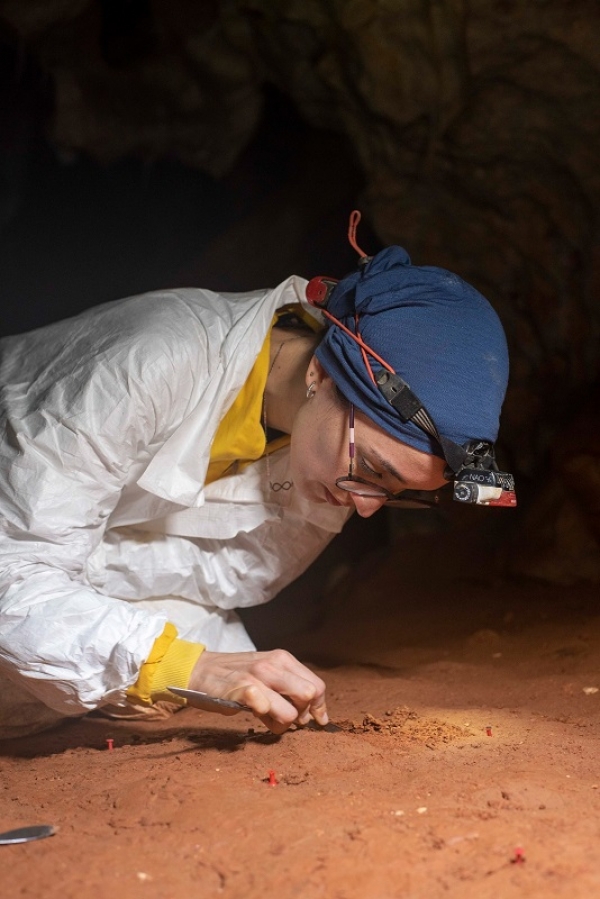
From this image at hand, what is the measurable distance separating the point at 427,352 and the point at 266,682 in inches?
35.9

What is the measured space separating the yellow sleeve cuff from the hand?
0.10ft

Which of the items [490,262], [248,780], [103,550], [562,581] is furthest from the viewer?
[490,262]

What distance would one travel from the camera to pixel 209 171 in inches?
202

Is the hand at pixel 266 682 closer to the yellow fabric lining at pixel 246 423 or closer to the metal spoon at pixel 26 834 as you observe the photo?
the metal spoon at pixel 26 834

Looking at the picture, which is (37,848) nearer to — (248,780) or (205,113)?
(248,780)

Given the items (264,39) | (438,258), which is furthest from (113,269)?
(438,258)

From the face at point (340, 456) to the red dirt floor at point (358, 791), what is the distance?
62 centimetres

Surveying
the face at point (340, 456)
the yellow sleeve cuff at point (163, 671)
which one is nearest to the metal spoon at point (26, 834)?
the yellow sleeve cuff at point (163, 671)

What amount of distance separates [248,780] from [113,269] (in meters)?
3.71

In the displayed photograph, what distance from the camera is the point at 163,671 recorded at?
2.16m

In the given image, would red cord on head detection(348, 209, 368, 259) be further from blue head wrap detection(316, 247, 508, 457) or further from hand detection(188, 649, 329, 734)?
hand detection(188, 649, 329, 734)

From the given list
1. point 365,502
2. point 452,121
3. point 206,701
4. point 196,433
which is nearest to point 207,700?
point 206,701

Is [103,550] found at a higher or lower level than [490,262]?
lower

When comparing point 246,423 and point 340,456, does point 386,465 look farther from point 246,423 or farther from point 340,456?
point 246,423
